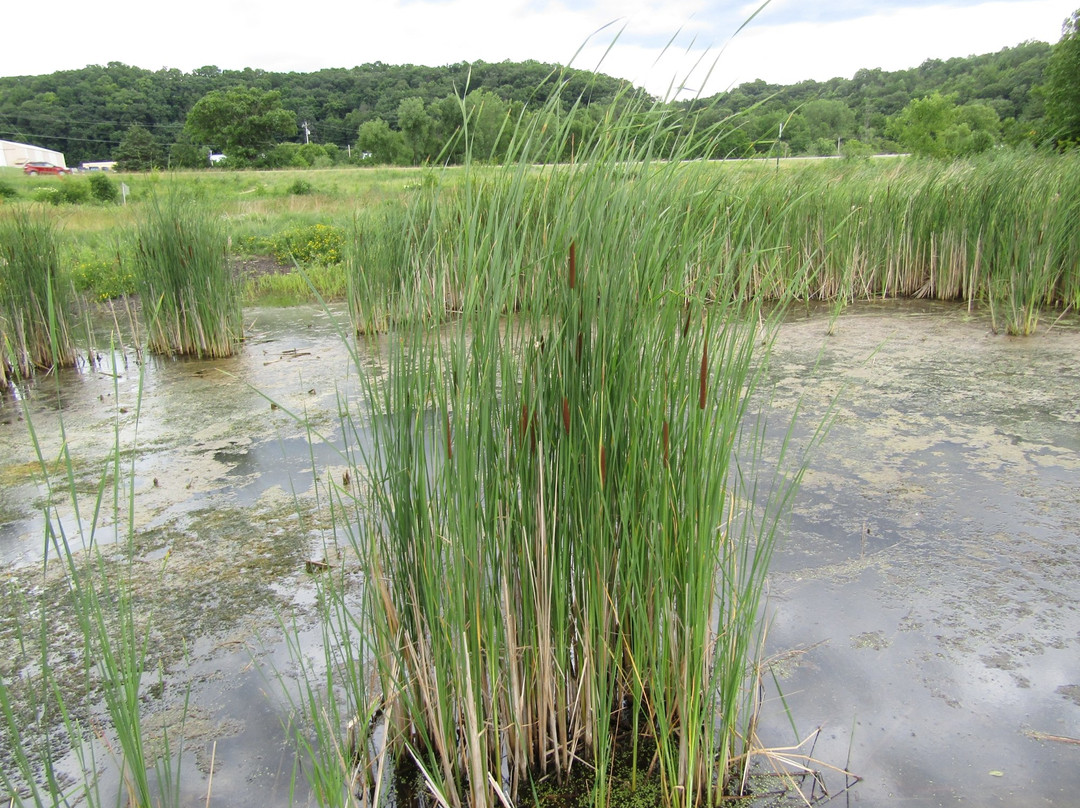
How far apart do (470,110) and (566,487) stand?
776 millimetres

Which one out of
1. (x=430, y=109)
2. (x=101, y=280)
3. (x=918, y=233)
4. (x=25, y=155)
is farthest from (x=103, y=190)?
(x=25, y=155)

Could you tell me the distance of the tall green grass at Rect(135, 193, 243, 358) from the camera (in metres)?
5.19

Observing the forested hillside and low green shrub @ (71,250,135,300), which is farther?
low green shrub @ (71,250,135,300)

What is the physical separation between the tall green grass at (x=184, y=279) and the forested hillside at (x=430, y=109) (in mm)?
980

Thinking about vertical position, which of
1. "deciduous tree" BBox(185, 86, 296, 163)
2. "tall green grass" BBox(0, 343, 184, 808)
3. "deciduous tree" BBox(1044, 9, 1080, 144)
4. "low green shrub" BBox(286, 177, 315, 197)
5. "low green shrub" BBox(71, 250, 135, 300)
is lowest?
"tall green grass" BBox(0, 343, 184, 808)

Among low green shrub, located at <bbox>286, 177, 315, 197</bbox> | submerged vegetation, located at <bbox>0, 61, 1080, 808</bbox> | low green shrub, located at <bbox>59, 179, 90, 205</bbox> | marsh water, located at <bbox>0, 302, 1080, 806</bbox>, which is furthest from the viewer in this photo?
low green shrub, located at <bbox>286, 177, 315, 197</bbox>

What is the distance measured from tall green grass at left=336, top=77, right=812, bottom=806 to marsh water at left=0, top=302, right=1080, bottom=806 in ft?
0.69

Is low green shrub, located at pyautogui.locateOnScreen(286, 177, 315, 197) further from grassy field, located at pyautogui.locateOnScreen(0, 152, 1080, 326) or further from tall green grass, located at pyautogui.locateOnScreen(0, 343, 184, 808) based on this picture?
tall green grass, located at pyautogui.locateOnScreen(0, 343, 184, 808)

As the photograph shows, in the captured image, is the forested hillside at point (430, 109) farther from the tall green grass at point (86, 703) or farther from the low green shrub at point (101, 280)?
the low green shrub at point (101, 280)

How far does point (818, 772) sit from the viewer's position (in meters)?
1.56

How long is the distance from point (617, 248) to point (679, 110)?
0.44 metres

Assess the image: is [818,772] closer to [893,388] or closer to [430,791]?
[430,791]

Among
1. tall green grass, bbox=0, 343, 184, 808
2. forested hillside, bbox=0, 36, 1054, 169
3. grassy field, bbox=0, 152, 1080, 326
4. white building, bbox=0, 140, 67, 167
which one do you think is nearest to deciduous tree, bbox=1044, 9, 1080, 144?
forested hillside, bbox=0, 36, 1054, 169

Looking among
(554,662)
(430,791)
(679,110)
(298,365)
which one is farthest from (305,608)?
(298,365)
